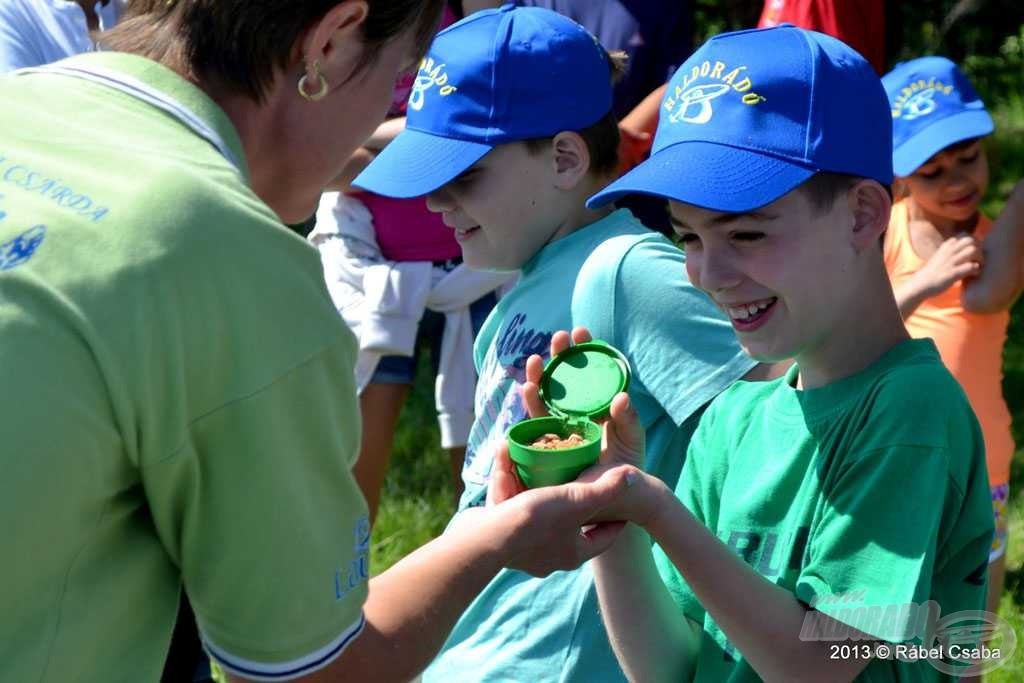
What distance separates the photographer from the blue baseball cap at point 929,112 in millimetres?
4285

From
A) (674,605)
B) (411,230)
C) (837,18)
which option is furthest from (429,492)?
(674,605)

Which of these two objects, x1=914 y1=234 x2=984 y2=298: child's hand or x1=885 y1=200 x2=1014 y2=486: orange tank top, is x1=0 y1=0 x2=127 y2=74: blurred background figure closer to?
x1=914 y1=234 x2=984 y2=298: child's hand

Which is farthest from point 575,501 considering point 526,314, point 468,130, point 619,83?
point 619,83

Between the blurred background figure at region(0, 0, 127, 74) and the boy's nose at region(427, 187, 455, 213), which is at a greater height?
the blurred background figure at region(0, 0, 127, 74)

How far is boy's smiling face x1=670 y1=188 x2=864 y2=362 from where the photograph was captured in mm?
2105

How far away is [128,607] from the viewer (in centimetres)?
155

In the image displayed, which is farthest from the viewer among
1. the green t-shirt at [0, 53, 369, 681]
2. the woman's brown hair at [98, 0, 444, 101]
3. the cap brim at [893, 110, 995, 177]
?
the cap brim at [893, 110, 995, 177]

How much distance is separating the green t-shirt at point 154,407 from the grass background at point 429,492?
9.48ft

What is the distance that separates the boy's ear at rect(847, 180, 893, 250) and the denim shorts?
8.51ft

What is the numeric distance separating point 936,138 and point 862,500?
8.68 feet

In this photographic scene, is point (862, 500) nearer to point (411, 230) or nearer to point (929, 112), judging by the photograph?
point (929, 112)

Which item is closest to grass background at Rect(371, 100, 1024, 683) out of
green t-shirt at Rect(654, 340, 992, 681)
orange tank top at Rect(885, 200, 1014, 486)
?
orange tank top at Rect(885, 200, 1014, 486)

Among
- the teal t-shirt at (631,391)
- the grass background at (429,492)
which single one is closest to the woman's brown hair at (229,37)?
the teal t-shirt at (631,391)

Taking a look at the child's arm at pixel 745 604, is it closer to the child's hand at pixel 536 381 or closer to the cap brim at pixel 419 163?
the child's hand at pixel 536 381
